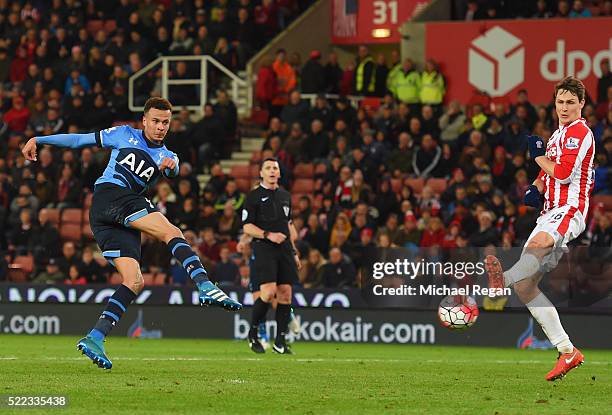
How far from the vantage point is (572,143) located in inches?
428

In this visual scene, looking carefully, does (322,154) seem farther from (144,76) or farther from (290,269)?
(290,269)

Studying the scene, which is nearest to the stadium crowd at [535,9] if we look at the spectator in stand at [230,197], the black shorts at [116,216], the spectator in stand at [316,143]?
the spectator in stand at [316,143]

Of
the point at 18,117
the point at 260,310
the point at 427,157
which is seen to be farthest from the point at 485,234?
the point at 18,117

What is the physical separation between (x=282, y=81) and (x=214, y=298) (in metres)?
15.4

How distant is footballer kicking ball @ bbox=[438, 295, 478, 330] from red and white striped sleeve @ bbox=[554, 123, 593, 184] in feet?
4.83

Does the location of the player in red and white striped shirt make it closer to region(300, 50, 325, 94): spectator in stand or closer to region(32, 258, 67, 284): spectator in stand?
region(32, 258, 67, 284): spectator in stand

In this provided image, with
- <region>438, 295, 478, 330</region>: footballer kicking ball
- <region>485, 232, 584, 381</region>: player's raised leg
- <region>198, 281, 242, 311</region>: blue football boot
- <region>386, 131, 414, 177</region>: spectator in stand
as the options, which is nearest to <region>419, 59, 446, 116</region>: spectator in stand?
<region>386, 131, 414, 177</region>: spectator in stand

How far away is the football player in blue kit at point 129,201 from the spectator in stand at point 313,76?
13.8 meters

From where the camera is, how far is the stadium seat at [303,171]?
23.2m

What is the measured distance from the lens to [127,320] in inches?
770

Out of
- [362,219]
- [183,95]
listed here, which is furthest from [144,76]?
[362,219]

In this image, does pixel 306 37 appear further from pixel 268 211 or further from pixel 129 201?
pixel 129 201

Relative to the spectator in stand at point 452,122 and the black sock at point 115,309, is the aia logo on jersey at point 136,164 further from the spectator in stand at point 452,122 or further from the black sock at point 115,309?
the spectator in stand at point 452,122

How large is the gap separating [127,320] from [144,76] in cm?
864
